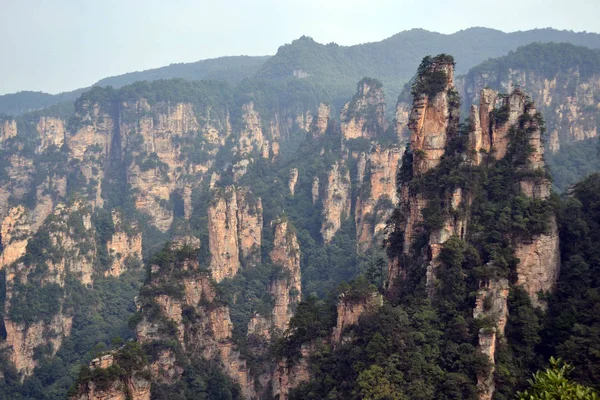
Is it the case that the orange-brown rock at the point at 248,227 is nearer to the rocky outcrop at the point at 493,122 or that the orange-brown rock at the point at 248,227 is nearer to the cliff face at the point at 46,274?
the cliff face at the point at 46,274

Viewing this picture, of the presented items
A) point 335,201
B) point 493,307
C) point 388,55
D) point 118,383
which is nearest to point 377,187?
point 335,201

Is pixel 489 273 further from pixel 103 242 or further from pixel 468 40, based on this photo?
pixel 468 40

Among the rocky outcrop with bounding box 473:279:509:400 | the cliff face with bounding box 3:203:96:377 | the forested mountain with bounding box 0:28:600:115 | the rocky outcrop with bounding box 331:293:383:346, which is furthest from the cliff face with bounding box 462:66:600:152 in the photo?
the cliff face with bounding box 3:203:96:377

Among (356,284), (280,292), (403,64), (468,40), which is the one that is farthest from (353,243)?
(468,40)

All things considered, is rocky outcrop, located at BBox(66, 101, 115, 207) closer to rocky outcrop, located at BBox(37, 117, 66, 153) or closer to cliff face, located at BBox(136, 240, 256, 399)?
rocky outcrop, located at BBox(37, 117, 66, 153)

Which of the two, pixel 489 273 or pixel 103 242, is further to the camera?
pixel 103 242

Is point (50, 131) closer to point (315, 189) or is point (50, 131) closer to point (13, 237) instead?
point (315, 189)

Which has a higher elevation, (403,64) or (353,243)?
(403,64)
